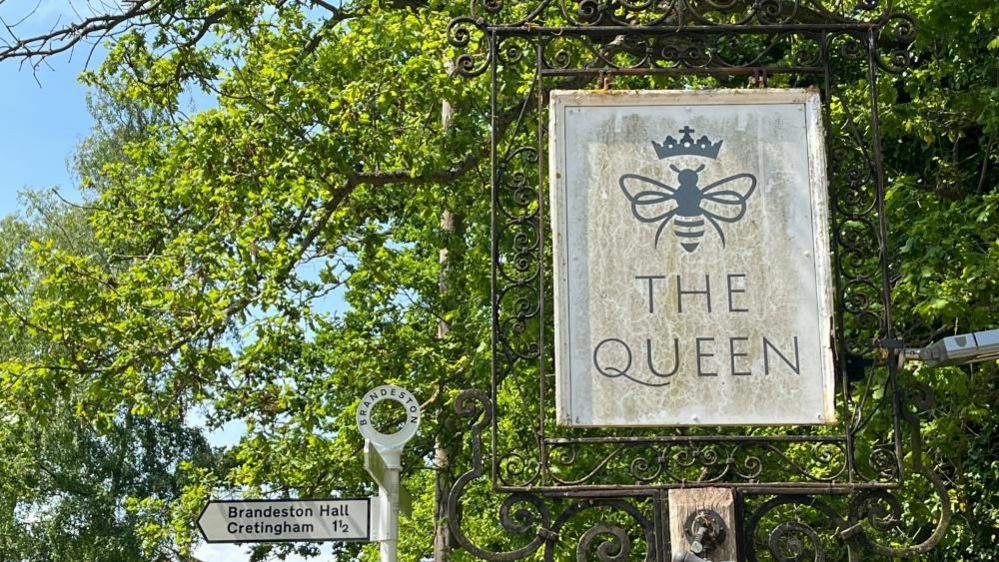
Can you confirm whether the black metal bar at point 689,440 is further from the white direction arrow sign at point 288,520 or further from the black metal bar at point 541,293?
the white direction arrow sign at point 288,520

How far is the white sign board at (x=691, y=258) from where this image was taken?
6.07m

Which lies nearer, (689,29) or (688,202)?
(688,202)

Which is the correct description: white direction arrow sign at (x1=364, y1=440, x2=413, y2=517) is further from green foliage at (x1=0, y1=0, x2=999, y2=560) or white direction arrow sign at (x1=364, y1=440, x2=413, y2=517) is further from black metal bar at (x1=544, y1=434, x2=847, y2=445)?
green foliage at (x1=0, y1=0, x2=999, y2=560)

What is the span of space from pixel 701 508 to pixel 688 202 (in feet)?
4.48

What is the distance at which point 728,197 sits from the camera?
6266mm

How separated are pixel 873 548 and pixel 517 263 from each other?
2075mm

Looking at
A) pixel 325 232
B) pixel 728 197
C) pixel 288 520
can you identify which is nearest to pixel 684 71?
pixel 728 197

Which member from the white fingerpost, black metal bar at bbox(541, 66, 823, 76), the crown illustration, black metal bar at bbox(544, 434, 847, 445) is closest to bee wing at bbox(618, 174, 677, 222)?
the crown illustration

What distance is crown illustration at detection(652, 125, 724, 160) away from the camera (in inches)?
249

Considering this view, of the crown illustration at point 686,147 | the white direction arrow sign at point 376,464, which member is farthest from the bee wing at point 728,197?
the white direction arrow sign at point 376,464

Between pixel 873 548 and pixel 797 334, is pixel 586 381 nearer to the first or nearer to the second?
pixel 797 334

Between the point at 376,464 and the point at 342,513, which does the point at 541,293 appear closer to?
the point at 376,464

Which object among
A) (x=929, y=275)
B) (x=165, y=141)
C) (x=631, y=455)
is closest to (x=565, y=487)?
(x=929, y=275)

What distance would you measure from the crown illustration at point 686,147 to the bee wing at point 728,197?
15 cm
